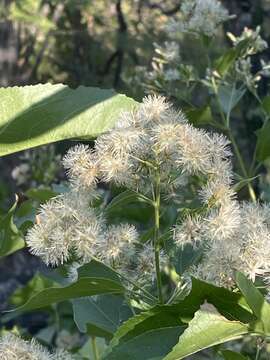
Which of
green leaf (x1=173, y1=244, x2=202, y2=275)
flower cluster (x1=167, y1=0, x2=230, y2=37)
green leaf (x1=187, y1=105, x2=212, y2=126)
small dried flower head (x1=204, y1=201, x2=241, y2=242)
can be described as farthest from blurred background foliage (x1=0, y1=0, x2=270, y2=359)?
small dried flower head (x1=204, y1=201, x2=241, y2=242)

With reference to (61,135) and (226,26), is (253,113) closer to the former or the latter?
(226,26)

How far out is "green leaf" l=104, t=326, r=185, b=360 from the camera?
97 cm

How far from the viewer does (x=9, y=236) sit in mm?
1150

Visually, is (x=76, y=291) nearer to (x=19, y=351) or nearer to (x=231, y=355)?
(x=19, y=351)

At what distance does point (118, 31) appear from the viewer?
7652 millimetres

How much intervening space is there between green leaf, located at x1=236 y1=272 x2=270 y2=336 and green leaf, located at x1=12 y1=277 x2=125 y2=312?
0.65 ft

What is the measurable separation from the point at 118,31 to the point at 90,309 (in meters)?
6.41

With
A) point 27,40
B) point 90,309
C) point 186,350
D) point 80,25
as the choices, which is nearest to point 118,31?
point 80,25

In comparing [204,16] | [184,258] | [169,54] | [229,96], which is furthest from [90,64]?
[184,258]

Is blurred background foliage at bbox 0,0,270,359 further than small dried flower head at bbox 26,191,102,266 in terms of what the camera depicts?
Yes

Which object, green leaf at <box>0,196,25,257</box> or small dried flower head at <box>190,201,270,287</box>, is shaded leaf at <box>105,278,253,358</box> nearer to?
small dried flower head at <box>190,201,270,287</box>

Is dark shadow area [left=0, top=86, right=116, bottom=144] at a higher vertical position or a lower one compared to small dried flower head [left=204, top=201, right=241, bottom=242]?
higher

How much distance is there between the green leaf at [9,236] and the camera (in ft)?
3.68

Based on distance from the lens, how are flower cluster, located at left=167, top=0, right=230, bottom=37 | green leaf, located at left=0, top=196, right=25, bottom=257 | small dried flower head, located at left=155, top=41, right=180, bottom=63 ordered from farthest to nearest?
small dried flower head, located at left=155, top=41, right=180, bottom=63 → flower cluster, located at left=167, top=0, right=230, bottom=37 → green leaf, located at left=0, top=196, right=25, bottom=257
